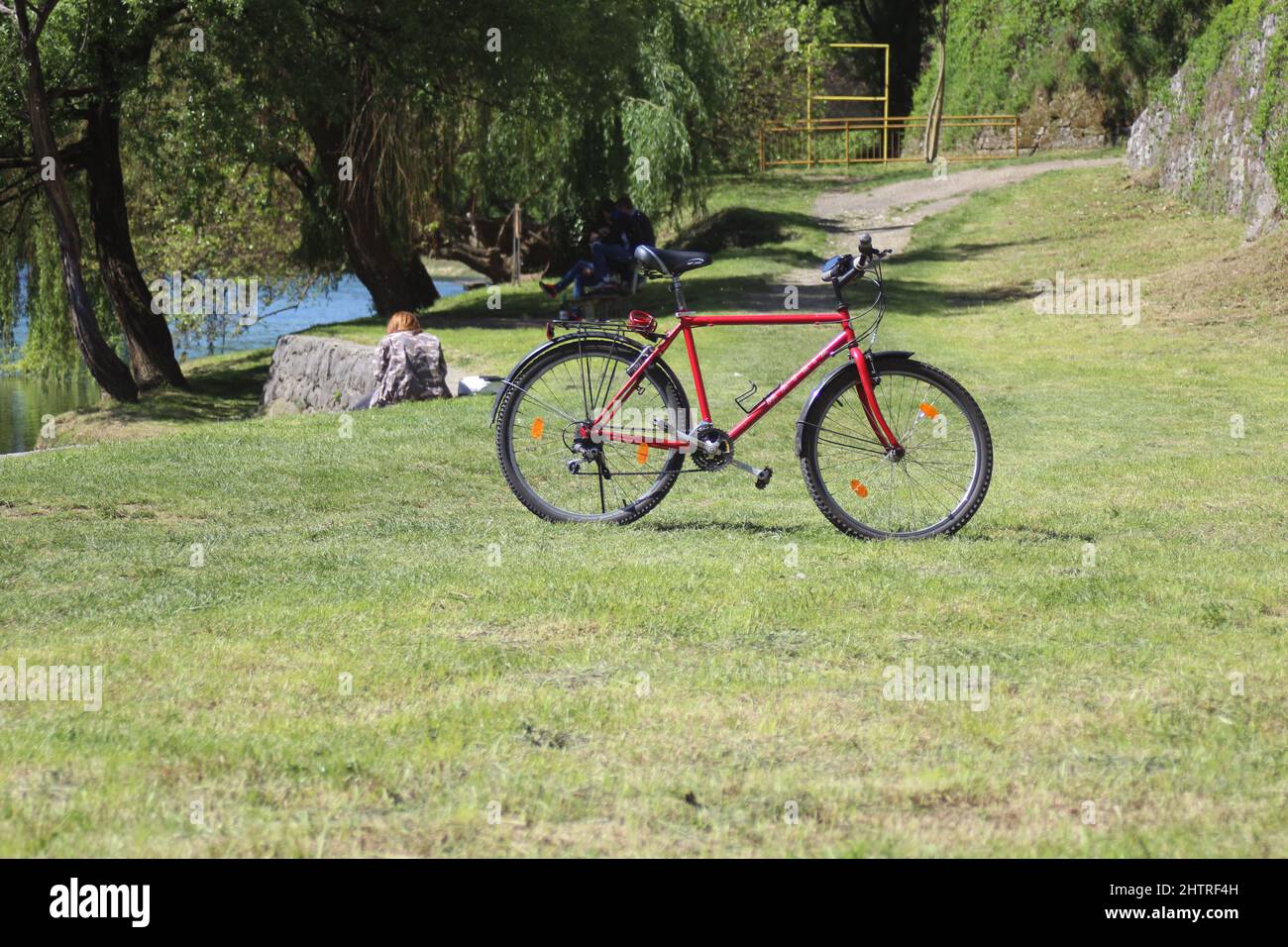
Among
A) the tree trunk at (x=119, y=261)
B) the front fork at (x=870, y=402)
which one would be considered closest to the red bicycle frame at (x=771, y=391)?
the front fork at (x=870, y=402)

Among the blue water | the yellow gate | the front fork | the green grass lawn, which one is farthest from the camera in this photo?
the yellow gate

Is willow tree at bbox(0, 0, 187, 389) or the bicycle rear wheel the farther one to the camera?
willow tree at bbox(0, 0, 187, 389)

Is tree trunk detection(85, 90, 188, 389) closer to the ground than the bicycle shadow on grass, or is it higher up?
higher up

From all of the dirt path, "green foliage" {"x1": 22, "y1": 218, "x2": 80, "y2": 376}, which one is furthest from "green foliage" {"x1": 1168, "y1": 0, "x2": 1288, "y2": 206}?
"green foliage" {"x1": 22, "y1": 218, "x2": 80, "y2": 376}

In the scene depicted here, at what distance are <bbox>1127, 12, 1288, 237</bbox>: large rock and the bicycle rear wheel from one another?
54.1 ft

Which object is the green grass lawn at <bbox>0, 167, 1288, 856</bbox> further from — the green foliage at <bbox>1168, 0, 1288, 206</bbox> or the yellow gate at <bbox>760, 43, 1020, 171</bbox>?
the yellow gate at <bbox>760, 43, 1020, 171</bbox>

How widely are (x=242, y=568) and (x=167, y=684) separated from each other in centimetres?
185

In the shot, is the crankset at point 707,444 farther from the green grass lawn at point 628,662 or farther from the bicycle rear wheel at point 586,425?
the green grass lawn at point 628,662

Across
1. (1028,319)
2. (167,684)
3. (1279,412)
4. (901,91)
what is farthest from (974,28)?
(167,684)

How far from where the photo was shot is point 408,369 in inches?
526

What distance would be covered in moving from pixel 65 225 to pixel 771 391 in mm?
14433

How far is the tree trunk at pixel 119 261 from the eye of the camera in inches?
807

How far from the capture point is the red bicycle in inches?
263

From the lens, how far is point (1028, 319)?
19859 mm
